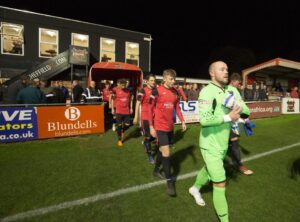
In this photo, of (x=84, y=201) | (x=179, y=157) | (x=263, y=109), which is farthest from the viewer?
(x=263, y=109)

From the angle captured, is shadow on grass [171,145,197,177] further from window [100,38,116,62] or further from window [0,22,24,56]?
window [0,22,24,56]

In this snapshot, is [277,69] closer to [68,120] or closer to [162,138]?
[68,120]

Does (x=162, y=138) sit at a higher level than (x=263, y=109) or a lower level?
lower

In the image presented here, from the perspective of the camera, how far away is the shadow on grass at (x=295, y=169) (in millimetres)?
5568

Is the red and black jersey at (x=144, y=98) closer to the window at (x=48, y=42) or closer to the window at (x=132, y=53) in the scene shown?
the window at (x=48, y=42)

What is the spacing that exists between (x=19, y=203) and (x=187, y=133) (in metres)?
7.26

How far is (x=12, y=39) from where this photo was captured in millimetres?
16156

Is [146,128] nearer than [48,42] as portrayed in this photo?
Yes

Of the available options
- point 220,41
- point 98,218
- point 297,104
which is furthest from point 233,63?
point 98,218

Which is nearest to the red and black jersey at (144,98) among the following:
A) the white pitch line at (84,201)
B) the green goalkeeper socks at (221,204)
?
the white pitch line at (84,201)

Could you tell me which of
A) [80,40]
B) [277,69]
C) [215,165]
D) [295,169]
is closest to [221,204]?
[215,165]

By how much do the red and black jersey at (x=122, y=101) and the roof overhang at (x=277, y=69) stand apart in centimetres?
2290

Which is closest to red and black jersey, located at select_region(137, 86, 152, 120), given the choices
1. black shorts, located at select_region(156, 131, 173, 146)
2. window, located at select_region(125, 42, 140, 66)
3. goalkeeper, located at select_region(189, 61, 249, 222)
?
black shorts, located at select_region(156, 131, 173, 146)

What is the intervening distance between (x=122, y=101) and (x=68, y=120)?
7.33ft
